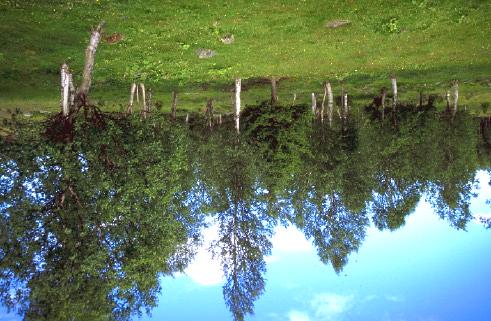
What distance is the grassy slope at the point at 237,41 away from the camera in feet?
95.2

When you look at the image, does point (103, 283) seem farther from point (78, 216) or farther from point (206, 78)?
point (206, 78)

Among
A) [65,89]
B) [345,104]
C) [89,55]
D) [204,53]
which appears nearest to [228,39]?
[204,53]

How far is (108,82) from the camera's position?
38.2m

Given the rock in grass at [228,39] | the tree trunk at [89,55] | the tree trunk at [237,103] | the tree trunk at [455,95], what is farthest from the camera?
the tree trunk at [455,95]

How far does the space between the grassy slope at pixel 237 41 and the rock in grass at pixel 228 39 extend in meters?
0.47

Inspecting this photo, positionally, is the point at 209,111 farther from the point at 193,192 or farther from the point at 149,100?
the point at 193,192

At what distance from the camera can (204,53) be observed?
34.0 m

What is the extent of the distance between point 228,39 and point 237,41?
2.81 feet

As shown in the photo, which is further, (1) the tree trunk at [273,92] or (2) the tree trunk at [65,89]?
(1) the tree trunk at [273,92]

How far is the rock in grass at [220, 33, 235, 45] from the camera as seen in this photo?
31.9m

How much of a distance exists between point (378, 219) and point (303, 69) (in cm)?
2291

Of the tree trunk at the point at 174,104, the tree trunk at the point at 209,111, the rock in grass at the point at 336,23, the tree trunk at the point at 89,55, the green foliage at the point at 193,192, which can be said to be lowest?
the green foliage at the point at 193,192

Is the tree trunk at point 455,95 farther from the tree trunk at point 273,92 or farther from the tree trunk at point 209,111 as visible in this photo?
the tree trunk at point 209,111

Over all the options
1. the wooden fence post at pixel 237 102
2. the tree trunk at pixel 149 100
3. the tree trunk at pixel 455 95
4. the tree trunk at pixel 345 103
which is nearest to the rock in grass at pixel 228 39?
the wooden fence post at pixel 237 102
